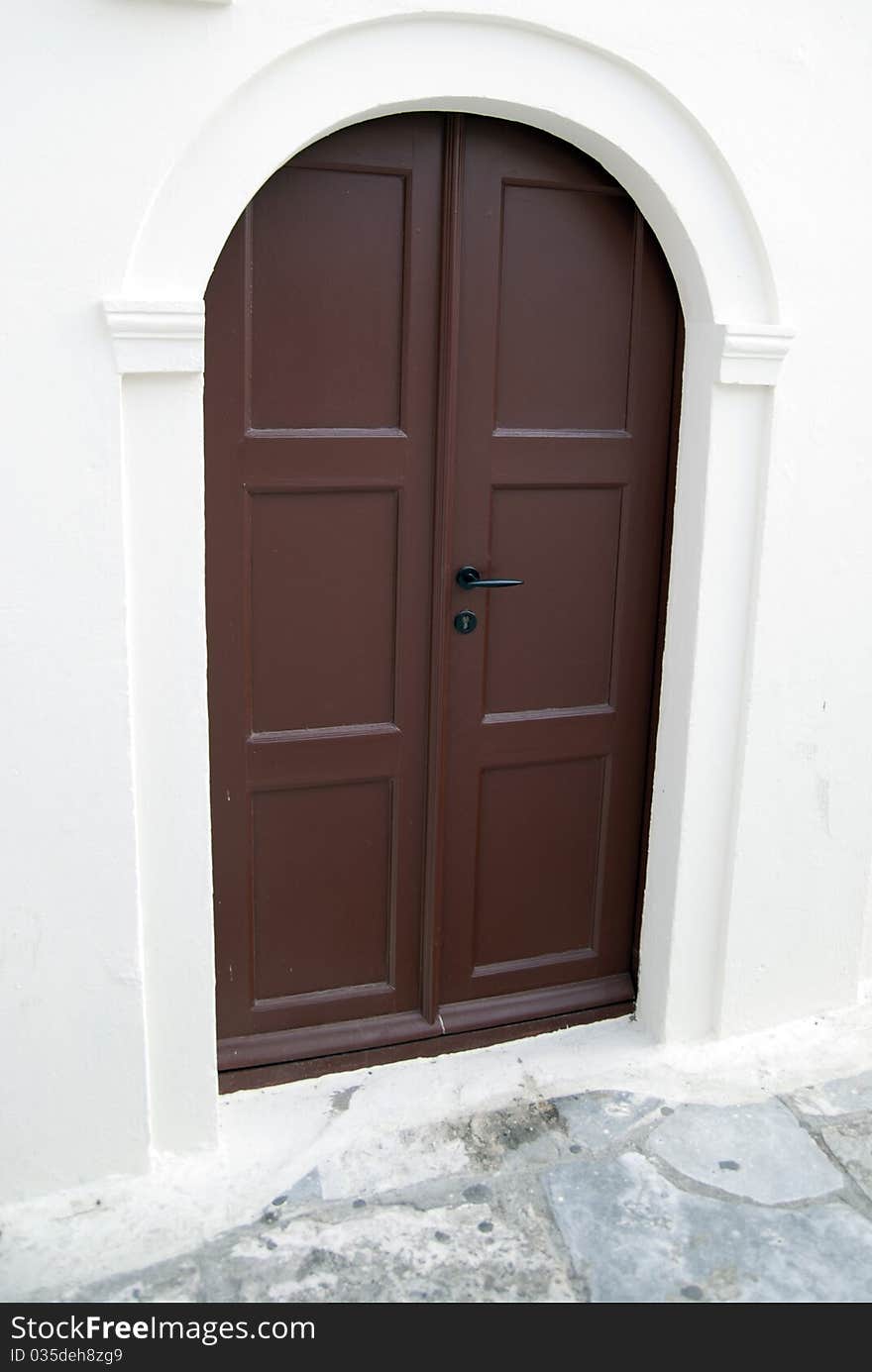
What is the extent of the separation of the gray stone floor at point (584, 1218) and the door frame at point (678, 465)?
0.39m

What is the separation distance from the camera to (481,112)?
2971mm

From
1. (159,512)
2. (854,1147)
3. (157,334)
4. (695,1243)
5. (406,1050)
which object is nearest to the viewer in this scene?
(157,334)

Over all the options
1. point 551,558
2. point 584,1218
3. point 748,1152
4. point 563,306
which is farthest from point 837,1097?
point 563,306

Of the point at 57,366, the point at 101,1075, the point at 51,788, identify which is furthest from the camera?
the point at 101,1075

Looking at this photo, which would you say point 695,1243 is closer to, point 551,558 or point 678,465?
point 551,558

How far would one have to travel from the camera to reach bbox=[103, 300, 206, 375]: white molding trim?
8.50ft

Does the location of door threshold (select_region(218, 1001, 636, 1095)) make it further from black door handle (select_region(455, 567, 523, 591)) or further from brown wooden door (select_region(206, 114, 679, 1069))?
black door handle (select_region(455, 567, 523, 591))

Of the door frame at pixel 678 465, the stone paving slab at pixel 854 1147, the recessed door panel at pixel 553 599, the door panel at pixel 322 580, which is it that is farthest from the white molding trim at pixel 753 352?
the stone paving slab at pixel 854 1147

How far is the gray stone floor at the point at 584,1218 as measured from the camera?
2801mm

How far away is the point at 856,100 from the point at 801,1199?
2863 millimetres

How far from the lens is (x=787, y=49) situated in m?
3.08

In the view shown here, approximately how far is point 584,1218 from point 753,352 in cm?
226

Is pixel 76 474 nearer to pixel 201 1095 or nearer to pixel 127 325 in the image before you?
pixel 127 325

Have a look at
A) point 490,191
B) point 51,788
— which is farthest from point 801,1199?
point 490,191
